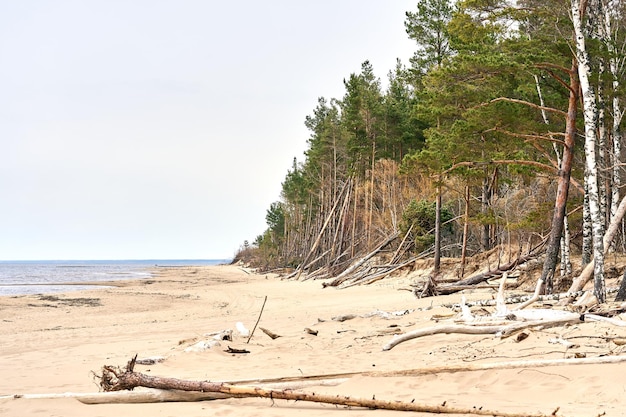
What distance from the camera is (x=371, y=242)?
1604 inches

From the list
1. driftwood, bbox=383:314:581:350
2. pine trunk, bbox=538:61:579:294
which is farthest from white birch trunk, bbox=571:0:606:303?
driftwood, bbox=383:314:581:350

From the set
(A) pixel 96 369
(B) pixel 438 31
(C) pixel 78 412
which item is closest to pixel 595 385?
(C) pixel 78 412

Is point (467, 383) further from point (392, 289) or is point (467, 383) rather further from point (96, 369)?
point (392, 289)

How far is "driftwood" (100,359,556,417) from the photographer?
16.7 ft

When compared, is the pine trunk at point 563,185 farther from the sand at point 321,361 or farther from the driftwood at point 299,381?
the driftwood at point 299,381

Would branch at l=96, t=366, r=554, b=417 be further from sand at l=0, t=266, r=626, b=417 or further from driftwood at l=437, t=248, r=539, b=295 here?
driftwood at l=437, t=248, r=539, b=295

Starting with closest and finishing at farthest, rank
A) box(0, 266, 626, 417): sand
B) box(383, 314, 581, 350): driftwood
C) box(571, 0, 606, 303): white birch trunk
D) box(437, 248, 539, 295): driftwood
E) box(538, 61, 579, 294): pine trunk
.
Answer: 1. box(0, 266, 626, 417): sand
2. box(383, 314, 581, 350): driftwood
3. box(571, 0, 606, 303): white birch trunk
4. box(538, 61, 579, 294): pine trunk
5. box(437, 248, 539, 295): driftwood

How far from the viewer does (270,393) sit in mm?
5695

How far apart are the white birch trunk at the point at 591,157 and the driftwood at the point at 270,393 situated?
314 inches

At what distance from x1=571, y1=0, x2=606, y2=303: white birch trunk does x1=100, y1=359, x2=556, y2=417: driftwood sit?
7.98 m

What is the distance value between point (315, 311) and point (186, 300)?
11.3m

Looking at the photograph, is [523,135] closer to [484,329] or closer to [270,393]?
[484,329]

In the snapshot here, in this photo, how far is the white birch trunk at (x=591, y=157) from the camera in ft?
38.7

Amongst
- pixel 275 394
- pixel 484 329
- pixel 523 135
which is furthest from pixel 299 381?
pixel 523 135
